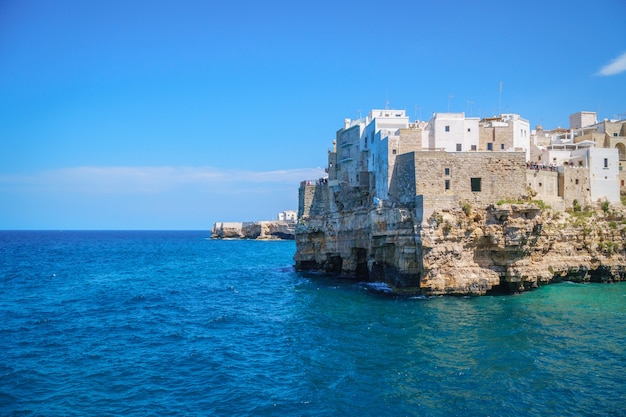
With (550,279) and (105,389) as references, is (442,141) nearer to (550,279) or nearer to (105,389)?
(550,279)

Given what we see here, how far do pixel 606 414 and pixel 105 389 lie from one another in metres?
17.7

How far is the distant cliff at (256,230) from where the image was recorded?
136300mm

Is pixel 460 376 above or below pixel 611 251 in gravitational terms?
below

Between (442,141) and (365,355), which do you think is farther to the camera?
(442,141)

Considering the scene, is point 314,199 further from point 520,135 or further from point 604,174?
point 604,174

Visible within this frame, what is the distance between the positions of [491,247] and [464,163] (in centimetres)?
628

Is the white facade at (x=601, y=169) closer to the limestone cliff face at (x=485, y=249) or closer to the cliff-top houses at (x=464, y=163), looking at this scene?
the cliff-top houses at (x=464, y=163)

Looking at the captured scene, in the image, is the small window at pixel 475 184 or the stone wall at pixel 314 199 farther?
the stone wall at pixel 314 199

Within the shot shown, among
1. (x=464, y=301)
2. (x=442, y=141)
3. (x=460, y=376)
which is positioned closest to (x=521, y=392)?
(x=460, y=376)

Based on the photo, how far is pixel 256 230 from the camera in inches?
5664

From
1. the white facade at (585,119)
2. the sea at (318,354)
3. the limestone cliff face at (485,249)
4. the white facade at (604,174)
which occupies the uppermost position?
the white facade at (585,119)

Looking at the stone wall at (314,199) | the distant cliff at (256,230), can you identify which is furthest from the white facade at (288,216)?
the stone wall at (314,199)

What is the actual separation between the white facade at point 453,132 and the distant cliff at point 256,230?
96428 mm

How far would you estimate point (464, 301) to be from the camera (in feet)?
103
